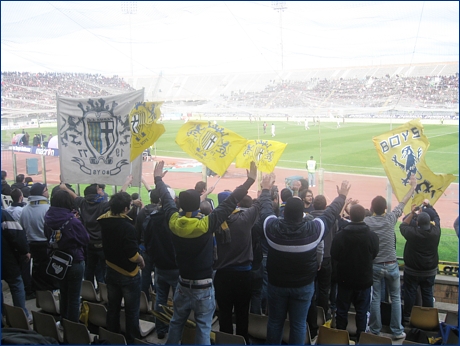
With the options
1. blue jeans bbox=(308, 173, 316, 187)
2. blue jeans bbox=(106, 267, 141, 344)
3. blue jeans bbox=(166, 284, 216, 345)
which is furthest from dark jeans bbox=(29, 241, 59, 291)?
blue jeans bbox=(308, 173, 316, 187)

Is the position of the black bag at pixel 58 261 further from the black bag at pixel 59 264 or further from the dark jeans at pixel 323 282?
the dark jeans at pixel 323 282

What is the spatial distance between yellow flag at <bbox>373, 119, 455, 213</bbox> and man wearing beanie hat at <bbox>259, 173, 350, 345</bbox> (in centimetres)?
203

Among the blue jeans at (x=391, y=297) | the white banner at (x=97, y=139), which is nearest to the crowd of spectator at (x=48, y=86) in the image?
the white banner at (x=97, y=139)

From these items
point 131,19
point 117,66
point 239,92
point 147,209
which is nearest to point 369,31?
point 131,19

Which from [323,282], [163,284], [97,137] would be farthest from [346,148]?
[163,284]

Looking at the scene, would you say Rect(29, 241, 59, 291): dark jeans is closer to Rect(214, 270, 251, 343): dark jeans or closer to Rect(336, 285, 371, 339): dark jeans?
Rect(214, 270, 251, 343): dark jeans

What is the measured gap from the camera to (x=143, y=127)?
645cm

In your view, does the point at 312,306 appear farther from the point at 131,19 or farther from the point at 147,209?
the point at 131,19

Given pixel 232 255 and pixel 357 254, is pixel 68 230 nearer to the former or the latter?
pixel 232 255

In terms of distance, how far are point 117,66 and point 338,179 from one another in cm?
1014

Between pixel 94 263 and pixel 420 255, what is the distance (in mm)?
4141

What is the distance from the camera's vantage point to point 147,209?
544 centimetres

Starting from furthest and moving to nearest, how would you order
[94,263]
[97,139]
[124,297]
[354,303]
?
[97,139] → [94,263] → [354,303] → [124,297]

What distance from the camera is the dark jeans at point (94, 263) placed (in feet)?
19.0
